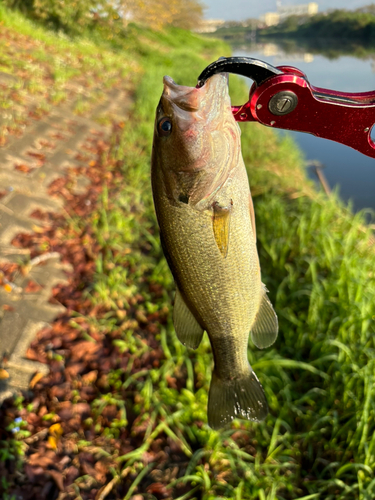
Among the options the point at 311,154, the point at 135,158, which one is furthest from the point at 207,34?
the point at 135,158

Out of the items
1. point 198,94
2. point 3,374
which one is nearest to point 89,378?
point 3,374

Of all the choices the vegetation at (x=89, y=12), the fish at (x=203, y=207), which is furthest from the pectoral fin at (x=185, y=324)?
the vegetation at (x=89, y=12)

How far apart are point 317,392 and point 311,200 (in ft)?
7.82

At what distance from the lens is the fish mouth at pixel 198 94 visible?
99 centimetres

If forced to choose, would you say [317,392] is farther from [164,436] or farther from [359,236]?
[359,236]

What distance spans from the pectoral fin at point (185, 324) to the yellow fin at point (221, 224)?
0.77 ft

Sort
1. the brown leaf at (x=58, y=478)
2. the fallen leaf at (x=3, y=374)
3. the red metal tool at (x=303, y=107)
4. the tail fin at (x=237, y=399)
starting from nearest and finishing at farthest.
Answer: the red metal tool at (x=303, y=107) < the tail fin at (x=237, y=399) < the brown leaf at (x=58, y=478) < the fallen leaf at (x=3, y=374)

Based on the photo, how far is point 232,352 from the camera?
54.7 inches

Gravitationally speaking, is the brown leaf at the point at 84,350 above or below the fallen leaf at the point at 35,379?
above

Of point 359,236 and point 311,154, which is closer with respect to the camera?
point 359,236

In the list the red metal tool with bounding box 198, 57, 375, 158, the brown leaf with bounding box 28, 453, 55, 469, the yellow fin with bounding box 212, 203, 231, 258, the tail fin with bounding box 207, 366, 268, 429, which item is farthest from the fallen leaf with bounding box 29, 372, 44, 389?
the red metal tool with bounding box 198, 57, 375, 158

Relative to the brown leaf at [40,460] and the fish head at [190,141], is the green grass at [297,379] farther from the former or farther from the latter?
the fish head at [190,141]

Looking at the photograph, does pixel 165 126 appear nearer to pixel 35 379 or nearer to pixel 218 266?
pixel 218 266

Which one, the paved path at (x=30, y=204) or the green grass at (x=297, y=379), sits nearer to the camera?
the green grass at (x=297, y=379)
